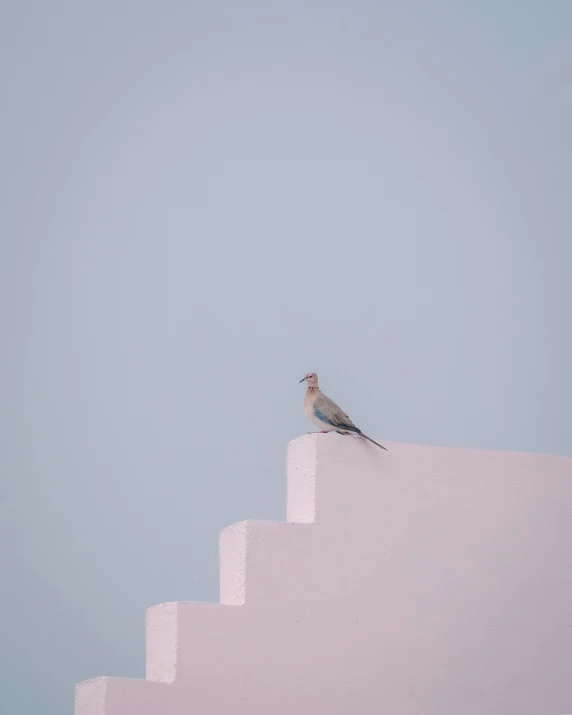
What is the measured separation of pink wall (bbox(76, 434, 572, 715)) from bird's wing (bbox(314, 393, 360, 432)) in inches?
6.6

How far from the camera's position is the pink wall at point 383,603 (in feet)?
23.5

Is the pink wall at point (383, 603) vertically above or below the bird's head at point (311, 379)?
below

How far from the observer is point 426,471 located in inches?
319

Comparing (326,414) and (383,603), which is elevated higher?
(326,414)

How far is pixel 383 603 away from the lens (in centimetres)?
779

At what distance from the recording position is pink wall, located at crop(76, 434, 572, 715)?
717 cm

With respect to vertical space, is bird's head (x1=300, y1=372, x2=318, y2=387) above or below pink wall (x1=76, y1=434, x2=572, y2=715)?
above

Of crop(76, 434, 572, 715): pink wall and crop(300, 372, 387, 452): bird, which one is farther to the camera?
crop(300, 372, 387, 452): bird

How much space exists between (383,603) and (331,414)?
1.25 metres

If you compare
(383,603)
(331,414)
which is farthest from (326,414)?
(383,603)

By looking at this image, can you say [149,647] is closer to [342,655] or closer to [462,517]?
[342,655]

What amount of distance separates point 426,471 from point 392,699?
1.47 metres

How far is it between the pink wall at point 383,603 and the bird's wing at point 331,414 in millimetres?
166

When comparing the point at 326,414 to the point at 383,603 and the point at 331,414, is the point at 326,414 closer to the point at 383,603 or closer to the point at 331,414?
the point at 331,414
